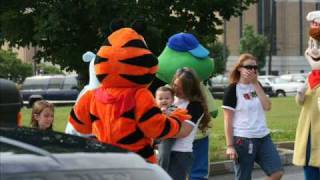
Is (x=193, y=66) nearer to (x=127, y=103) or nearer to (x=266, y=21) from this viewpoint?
(x=127, y=103)

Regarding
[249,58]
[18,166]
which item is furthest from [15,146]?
[249,58]

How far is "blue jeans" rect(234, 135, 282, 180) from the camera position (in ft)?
21.5

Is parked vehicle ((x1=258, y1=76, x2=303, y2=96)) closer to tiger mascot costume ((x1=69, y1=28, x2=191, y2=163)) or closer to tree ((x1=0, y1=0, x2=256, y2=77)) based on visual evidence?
tree ((x1=0, y1=0, x2=256, y2=77))

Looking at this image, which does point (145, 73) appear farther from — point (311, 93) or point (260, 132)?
point (311, 93)

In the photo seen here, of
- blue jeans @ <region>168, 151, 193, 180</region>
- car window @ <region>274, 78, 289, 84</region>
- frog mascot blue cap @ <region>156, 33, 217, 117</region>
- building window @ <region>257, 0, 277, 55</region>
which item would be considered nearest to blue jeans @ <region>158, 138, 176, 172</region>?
blue jeans @ <region>168, 151, 193, 180</region>

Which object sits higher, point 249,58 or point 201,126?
point 249,58

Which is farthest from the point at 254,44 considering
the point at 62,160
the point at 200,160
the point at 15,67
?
the point at 62,160

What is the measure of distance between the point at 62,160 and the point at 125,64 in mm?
2579

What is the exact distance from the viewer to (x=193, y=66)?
734 cm

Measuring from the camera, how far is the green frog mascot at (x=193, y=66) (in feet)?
23.5

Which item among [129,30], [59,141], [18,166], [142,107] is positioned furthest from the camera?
[129,30]

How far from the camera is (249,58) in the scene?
664 cm

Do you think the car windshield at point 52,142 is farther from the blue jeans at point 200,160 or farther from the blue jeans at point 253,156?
the blue jeans at point 200,160

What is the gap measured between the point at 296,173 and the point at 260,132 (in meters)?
4.09
